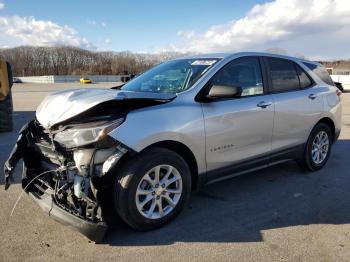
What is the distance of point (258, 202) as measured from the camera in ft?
15.6

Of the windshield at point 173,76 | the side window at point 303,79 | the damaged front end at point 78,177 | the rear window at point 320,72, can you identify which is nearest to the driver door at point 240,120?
the windshield at point 173,76

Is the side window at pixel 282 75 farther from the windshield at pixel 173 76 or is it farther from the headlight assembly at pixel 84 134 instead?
the headlight assembly at pixel 84 134

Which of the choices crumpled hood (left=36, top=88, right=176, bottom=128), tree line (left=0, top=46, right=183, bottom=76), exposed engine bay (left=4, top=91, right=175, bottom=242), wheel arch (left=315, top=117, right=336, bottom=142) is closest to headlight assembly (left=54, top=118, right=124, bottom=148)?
exposed engine bay (left=4, top=91, right=175, bottom=242)

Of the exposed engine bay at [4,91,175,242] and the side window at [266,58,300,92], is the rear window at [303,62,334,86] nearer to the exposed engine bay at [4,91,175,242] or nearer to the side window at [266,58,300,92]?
the side window at [266,58,300,92]

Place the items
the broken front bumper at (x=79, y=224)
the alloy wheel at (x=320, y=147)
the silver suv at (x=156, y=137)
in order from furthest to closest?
1. the alloy wheel at (x=320, y=147)
2. the silver suv at (x=156, y=137)
3. the broken front bumper at (x=79, y=224)

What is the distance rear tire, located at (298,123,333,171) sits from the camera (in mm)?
5824

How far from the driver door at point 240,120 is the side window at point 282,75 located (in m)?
0.25

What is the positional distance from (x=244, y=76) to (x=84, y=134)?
88.5 inches

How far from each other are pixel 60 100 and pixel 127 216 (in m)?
1.35

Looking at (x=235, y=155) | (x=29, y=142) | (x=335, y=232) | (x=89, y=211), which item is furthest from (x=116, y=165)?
(x=335, y=232)

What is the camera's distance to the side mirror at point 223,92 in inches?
166

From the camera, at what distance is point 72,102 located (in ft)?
12.6

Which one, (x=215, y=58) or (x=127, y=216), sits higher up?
(x=215, y=58)

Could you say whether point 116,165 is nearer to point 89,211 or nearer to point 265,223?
point 89,211
